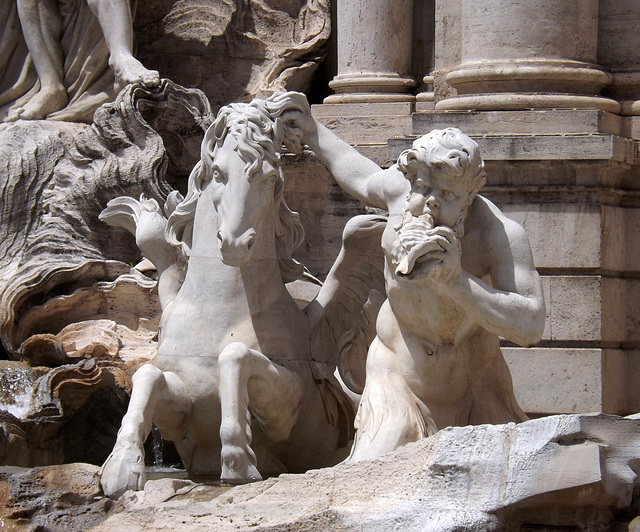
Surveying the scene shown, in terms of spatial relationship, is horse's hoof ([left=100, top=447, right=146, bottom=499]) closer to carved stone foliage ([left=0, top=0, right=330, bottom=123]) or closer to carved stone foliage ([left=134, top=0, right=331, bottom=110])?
carved stone foliage ([left=0, top=0, right=330, bottom=123])

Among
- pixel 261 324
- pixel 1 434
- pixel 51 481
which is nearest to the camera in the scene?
pixel 51 481

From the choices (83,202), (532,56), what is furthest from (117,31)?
(532,56)

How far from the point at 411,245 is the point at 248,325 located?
114cm

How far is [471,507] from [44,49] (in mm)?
6366

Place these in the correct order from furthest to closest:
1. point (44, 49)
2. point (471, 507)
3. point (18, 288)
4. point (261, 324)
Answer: point (44, 49)
point (18, 288)
point (261, 324)
point (471, 507)

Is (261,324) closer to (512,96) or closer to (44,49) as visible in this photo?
(512,96)

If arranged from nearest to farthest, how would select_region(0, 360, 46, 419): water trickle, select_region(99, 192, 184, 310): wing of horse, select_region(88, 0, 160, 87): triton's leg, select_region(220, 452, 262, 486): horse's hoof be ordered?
1. select_region(220, 452, 262, 486): horse's hoof
2. select_region(99, 192, 184, 310): wing of horse
3. select_region(0, 360, 46, 419): water trickle
4. select_region(88, 0, 160, 87): triton's leg

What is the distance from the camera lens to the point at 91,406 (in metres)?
7.70

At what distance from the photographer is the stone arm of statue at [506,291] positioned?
5.56m

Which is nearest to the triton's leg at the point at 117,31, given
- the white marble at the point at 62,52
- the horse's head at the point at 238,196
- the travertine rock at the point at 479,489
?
the white marble at the point at 62,52

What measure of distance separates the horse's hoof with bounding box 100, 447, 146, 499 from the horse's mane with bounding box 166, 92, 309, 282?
1.21 metres

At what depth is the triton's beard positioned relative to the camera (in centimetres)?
544

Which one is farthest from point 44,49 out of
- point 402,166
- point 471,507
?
point 471,507

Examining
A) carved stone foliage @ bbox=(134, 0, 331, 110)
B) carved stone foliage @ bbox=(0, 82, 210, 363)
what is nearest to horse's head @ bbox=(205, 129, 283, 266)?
carved stone foliage @ bbox=(0, 82, 210, 363)
